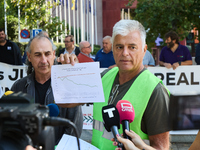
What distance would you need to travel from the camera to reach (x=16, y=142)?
1072 mm

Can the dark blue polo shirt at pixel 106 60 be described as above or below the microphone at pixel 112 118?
below

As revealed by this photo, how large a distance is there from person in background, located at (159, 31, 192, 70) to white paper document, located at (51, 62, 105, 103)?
5.01m

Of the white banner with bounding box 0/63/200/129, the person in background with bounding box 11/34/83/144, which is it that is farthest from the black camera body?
the white banner with bounding box 0/63/200/129

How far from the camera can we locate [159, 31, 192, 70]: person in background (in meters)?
7.03

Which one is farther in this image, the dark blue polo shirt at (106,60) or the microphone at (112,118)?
the dark blue polo shirt at (106,60)

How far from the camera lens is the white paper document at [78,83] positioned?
2.21 m

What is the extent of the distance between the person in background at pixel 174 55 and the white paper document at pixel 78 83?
16.4ft

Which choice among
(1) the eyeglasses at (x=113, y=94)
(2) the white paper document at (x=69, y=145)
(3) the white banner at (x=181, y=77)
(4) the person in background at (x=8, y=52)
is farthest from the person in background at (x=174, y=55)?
(2) the white paper document at (x=69, y=145)

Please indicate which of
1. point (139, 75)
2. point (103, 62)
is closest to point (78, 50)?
point (103, 62)

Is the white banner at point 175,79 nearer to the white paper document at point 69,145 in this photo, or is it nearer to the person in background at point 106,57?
the person in background at point 106,57

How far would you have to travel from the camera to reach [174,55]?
710 cm

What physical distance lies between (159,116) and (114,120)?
0.40 m

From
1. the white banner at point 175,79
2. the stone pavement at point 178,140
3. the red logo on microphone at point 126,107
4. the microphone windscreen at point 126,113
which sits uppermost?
the red logo on microphone at point 126,107

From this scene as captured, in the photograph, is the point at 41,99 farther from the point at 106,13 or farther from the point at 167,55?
the point at 106,13
